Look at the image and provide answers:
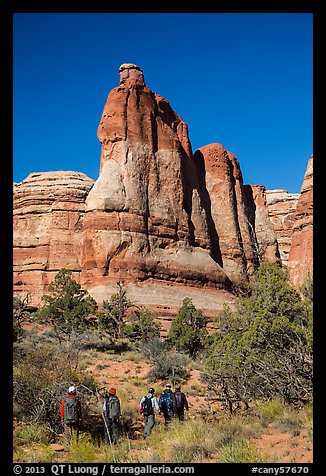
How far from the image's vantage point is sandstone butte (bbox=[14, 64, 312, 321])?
139 feet

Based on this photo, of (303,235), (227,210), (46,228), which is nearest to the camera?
(303,235)

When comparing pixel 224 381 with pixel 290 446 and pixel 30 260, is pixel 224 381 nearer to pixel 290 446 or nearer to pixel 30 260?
pixel 290 446

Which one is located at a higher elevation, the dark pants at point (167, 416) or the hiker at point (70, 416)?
the hiker at point (70, 416)

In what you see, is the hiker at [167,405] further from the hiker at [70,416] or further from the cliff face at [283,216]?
the cliff face at [283,216]

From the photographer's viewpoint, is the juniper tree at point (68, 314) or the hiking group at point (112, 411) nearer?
the hiking group at point (112, 411)

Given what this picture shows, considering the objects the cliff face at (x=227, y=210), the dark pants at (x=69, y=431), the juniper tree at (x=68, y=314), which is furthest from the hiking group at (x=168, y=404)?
the cliff face at (x=227, y=210)

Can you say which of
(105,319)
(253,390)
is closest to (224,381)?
(253,390)

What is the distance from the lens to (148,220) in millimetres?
45500

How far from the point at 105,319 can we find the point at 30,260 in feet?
95.8

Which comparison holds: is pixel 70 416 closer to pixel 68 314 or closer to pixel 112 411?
pixel 112 411

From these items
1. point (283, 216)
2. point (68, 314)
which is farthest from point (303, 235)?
point (283, 216)

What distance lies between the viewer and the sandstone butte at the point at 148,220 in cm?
4234

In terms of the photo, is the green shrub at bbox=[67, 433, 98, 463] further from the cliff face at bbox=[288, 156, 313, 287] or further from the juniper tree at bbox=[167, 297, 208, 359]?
the cliff face at bbox=[288, 156, 313, 287]
